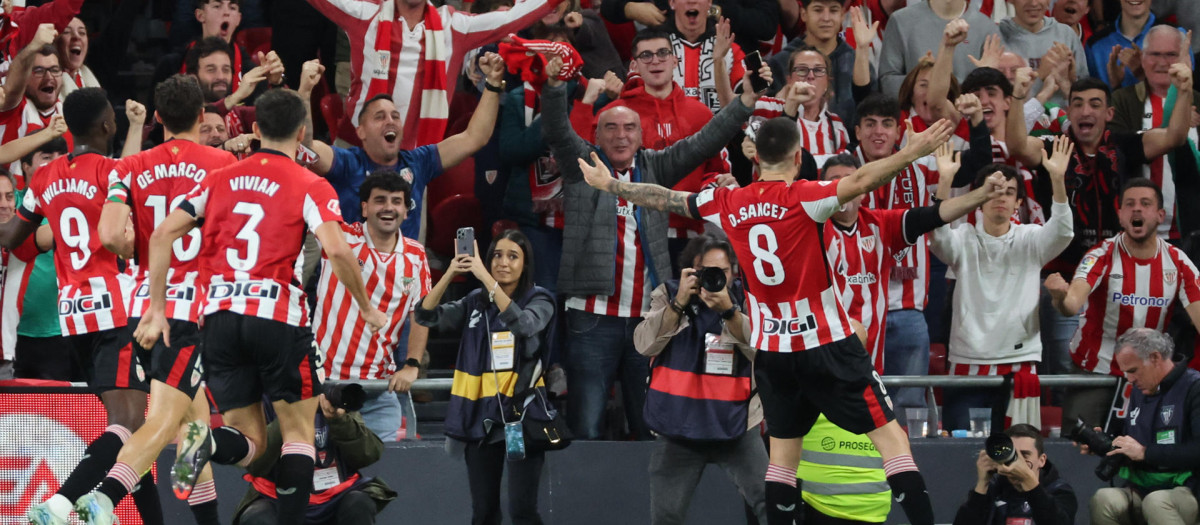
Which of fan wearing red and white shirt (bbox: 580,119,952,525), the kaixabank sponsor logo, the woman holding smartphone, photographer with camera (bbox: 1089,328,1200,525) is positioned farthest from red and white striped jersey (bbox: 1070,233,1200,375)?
the kaixabank sponsor logo

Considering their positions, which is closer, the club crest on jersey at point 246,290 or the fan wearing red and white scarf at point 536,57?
the club crest on jersey at point 246,290

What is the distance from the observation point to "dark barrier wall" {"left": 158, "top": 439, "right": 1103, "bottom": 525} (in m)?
8.88

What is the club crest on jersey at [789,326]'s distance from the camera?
24.4 feet

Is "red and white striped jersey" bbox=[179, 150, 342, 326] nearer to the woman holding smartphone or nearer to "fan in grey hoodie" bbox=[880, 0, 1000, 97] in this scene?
the woman holding smartphone

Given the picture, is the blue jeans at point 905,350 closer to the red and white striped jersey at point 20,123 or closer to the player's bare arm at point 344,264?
the player's bare arm at point 344,264

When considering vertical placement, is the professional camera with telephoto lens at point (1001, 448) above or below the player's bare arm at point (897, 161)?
below

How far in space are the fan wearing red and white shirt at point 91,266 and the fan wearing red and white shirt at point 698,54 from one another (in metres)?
4.14

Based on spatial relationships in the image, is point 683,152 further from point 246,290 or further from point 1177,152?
point 1177,152

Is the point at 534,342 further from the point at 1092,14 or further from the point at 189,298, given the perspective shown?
the point at 1092,14

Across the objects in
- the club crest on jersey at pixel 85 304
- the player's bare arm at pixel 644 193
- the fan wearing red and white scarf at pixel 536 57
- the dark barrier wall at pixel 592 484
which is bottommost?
the dark barrier wall at pixel 592 484

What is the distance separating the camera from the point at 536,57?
935cm

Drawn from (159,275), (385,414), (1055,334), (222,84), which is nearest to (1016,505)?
(1055,334)

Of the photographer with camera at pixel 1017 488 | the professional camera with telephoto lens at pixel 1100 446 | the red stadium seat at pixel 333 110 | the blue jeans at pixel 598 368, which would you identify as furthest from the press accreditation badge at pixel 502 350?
the professional camera with telephoto lens at pixel 1100 446

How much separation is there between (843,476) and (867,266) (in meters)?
1.67
